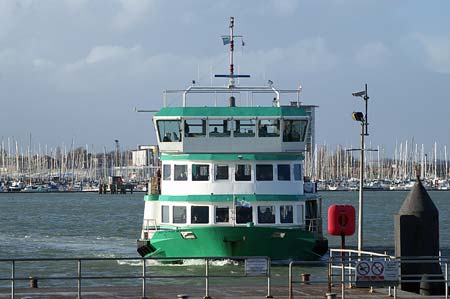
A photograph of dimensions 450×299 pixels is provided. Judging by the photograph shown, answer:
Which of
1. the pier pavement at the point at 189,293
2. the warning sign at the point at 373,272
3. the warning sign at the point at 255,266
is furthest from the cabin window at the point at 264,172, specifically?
the warning sign at the point at 373,272

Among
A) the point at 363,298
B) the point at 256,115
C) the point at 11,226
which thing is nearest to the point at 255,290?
the point at 363,298

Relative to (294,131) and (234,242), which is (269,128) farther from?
(234,242)

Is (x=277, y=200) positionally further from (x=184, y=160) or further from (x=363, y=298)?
(x=363, y=298)

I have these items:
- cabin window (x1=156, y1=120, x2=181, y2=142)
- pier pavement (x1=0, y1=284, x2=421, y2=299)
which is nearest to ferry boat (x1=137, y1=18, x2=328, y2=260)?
cabin window (x1=156, y1=120, x2=181, y2=142)

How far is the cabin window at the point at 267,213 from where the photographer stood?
39656 millimetres

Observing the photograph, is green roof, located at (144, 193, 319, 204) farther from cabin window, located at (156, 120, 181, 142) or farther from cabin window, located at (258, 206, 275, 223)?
cabin window, located at (156, 120, 181, 142)

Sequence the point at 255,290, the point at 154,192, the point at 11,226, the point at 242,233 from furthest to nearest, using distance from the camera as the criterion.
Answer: the point at 11,226
the point at 154,192
the point at 242,233
the point at 255,290

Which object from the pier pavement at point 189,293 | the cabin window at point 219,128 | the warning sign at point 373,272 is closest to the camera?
the warning sign at point 373,272

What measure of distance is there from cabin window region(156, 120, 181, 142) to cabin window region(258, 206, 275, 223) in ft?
12.1

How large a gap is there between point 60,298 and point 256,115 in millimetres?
15595

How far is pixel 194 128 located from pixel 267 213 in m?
3.76

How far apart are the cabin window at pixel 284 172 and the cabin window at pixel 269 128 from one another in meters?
1.08

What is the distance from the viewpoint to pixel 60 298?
25.9 metres

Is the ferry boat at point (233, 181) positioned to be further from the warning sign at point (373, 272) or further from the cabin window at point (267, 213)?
the warning sign at point (373, 272)
